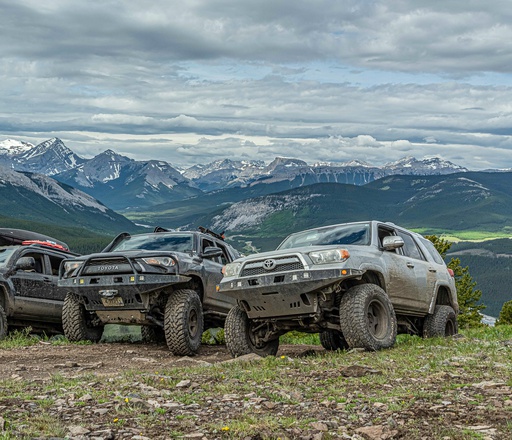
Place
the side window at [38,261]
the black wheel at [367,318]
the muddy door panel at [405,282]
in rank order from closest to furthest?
the black wheel at [367,318] < the muddy door panel at [405,282] < the side window at [38,261]

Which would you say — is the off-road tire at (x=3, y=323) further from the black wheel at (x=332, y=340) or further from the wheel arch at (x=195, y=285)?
the black wheel at (x=332, y=340)

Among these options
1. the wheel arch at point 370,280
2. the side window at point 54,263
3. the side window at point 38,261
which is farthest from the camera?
the side window at point 54,263

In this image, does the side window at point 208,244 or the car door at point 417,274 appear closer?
the car door at point 417,274

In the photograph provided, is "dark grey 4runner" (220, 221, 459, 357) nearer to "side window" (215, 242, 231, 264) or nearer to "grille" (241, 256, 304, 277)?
"grille" (241, 256, 304, 277)

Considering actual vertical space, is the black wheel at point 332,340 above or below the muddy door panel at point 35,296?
below

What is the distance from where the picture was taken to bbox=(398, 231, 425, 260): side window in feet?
44.3

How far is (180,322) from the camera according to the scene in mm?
12672

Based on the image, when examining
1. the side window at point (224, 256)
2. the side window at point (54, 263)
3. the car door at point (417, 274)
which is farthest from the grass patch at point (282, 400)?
the side window at point (54, 263)

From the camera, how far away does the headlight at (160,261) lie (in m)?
12.8

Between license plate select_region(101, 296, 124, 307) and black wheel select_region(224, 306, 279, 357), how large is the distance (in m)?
2.40

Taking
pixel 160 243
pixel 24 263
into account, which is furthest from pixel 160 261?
pixel 24 263

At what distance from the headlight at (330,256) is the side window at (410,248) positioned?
282 cm

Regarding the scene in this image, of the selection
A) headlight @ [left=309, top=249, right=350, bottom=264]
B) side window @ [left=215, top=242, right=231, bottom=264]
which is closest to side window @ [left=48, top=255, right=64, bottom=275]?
side window @ [left=215, top=242, right=231, bottom=264]

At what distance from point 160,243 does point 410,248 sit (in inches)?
196
